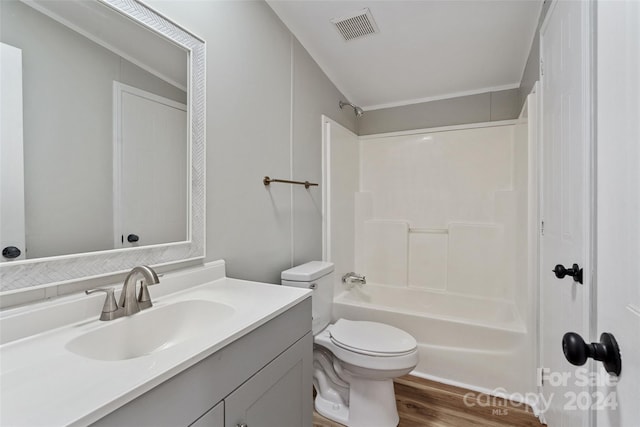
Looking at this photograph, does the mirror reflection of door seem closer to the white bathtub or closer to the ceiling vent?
the ceiling vent

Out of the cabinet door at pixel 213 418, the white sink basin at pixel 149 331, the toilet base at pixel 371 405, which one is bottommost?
the toilet base at pixel 371 405

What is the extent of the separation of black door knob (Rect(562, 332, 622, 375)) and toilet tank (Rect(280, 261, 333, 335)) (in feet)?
3.98

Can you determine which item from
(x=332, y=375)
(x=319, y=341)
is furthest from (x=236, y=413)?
(x=332, y=375)

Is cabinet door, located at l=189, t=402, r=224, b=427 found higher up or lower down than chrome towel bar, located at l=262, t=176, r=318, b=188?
lower down

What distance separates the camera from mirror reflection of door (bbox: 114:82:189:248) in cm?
97

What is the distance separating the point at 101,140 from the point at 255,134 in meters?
0.76

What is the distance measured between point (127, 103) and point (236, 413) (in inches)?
41.5

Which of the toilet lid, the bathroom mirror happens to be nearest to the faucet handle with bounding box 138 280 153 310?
the bathroom mirror

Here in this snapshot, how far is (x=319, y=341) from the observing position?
5.67ft

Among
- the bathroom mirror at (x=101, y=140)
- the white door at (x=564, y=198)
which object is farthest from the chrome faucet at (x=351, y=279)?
the bathroom mirror at (x=101, y=140)

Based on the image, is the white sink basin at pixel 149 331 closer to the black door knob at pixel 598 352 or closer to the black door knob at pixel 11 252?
the black door knob at pixel 11 252

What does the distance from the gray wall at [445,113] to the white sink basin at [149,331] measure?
101 inches

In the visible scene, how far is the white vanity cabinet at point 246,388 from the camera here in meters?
0.59

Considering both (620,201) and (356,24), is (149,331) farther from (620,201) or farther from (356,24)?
(356,24)
